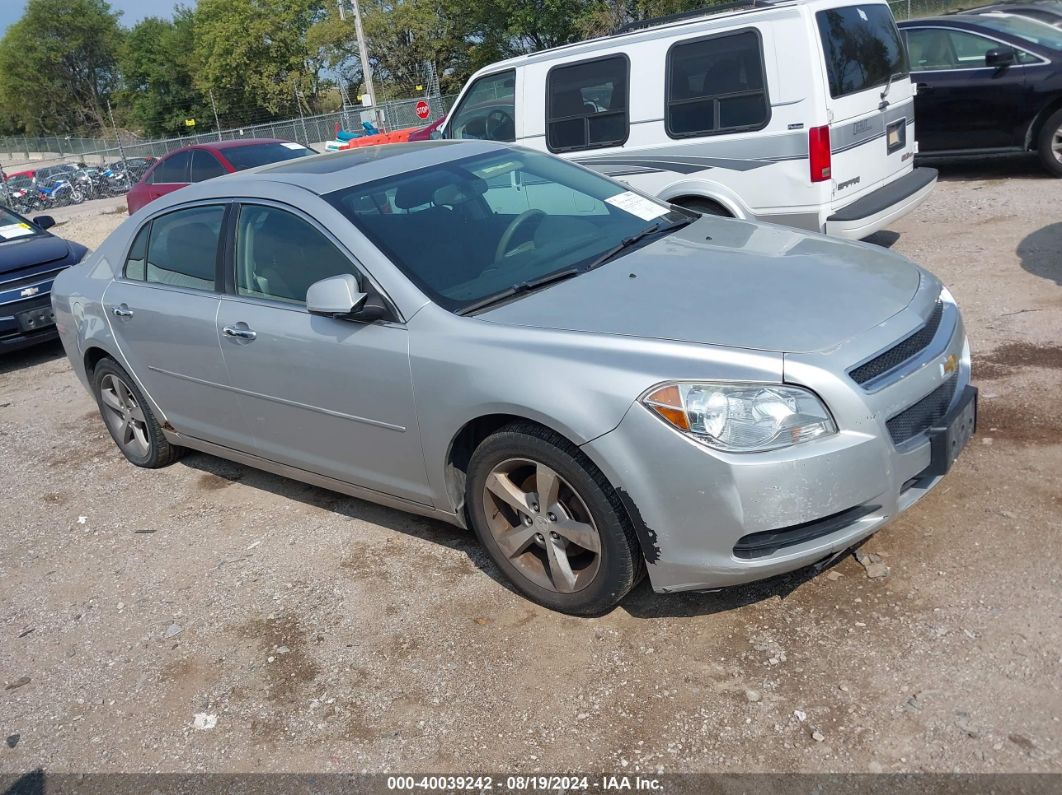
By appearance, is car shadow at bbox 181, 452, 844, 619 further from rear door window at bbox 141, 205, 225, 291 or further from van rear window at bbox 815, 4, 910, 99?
van rear window at bbox 815, 4, 910, 99

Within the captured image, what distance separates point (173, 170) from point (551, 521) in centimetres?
1130

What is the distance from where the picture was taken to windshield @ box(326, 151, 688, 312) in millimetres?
3855

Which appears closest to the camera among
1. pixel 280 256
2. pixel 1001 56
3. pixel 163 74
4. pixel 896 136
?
pixel 280 256

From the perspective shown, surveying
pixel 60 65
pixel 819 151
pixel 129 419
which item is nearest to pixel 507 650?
pixel 129 419

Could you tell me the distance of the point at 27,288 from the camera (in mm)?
8945

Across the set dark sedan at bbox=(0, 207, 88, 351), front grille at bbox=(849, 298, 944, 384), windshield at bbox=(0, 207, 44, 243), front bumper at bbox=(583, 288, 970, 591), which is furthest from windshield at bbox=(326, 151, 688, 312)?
windshield at bbox=(0, 207, 44, 243)

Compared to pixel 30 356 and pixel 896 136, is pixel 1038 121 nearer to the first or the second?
pixel 896 136

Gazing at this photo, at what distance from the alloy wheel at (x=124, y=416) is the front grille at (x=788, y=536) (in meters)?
3.86

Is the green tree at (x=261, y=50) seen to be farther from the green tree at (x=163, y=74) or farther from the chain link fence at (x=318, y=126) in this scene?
the chain link fence at (x=318, y=126)

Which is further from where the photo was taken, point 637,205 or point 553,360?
point 637,205

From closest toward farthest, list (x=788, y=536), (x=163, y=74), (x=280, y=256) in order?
1. (x=788, y=536)
2. (x=280, y=256)
3. (x=163, y=74)

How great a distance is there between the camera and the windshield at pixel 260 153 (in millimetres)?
12117

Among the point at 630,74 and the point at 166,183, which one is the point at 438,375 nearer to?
the point at 630,74

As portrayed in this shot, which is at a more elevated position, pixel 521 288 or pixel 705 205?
pixel 521 288
